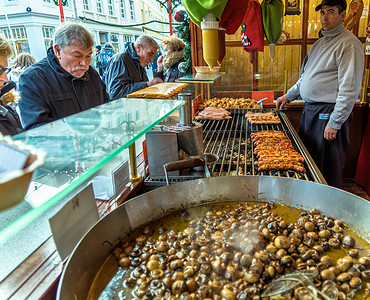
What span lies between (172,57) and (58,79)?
3065mm

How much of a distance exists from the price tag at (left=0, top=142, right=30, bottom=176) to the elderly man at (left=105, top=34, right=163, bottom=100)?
333 cm

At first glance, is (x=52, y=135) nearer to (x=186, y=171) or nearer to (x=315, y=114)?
(x=186, y=171)

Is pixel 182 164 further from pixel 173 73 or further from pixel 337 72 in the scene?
pixel 173 73

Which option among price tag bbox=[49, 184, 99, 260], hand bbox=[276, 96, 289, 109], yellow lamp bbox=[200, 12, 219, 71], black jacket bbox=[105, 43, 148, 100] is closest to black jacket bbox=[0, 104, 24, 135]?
black jacket bbox=[105, 43, 148, 100]

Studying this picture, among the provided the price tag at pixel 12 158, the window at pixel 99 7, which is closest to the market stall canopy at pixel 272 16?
the price tag at pixel 12 158

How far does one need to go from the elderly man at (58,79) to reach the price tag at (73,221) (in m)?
1.61

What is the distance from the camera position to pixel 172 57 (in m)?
5.44

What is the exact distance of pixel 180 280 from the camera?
3.74 feet

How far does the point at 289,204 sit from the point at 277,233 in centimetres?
33

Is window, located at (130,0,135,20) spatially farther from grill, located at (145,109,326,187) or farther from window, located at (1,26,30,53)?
grill, located at (145,109,326,187)

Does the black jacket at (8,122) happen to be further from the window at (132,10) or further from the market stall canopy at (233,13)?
the window at (132,10)

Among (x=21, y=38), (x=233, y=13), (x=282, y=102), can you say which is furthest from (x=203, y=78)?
(x=21, y=38)

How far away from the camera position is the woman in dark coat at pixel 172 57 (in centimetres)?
537

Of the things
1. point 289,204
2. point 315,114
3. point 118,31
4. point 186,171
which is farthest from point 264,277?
point 118,31
